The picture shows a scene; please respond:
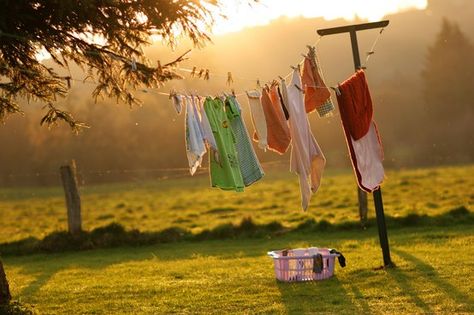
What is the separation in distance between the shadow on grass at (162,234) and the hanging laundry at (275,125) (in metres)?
7.40

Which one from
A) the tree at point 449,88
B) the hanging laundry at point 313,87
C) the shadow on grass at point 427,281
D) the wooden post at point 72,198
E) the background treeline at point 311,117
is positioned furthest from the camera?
the tree at point 449,88

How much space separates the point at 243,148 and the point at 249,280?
2.34 meters

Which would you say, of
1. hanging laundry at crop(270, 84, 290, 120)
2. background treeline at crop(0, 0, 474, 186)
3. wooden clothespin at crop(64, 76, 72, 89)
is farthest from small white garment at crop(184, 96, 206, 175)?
background treeline at crop(0, 0, 474, 186)

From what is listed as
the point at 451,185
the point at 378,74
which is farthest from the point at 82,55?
the point at 378,74

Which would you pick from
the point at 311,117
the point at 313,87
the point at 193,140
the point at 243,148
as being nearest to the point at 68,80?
the point at 193,140

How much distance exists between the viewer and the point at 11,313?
895cm

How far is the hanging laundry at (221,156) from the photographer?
9.27 m

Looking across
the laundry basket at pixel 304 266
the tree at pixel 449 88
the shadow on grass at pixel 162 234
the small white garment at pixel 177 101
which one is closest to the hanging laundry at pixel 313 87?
the small white garment at pixel 177 101

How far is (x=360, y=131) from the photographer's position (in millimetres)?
10141

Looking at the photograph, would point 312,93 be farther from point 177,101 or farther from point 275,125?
point 177,101

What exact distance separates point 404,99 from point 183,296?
1513 inches

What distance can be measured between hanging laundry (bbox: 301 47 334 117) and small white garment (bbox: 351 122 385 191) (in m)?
0.64

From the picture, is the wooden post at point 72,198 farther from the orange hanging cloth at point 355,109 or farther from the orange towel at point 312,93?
the orange hanging cloth at point 355,109

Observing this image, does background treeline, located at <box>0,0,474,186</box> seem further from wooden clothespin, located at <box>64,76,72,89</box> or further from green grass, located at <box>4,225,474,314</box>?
green grass, located at <box>4,225,474,314</box>
